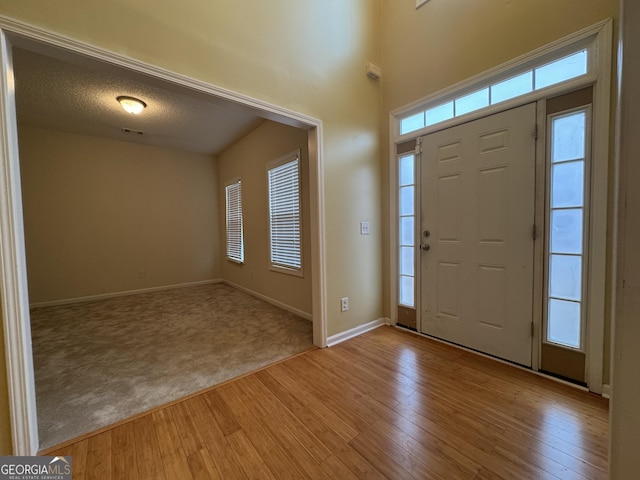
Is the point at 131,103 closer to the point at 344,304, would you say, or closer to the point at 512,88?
the point at 344,304

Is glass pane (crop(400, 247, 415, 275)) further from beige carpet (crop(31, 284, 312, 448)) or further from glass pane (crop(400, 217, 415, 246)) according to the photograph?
beige carpet (crop(31, 284, 312, 448))

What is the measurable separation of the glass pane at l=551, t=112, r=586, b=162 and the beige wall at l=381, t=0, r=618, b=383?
58 centimetres

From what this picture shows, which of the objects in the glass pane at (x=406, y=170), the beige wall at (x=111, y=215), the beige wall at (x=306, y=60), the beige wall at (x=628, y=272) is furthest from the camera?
the beige wall at (x=111, y=215)

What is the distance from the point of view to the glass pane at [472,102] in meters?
2.17

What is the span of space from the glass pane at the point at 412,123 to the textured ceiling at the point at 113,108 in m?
1.59

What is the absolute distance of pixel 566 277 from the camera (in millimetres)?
1833

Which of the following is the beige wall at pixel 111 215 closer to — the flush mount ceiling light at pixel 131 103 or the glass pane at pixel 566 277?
the flush mount ceiling light at pixel 131 103

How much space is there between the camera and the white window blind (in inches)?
192

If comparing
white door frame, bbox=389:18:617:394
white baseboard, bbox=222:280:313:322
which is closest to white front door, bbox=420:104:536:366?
white door frame, bbox=389:18:617:394

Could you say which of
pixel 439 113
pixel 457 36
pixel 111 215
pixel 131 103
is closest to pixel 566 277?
pixel 439 113

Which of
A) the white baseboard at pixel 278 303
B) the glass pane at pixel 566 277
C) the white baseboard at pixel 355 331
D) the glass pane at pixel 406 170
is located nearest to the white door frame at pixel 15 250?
the white baseboard at pixel 355 331

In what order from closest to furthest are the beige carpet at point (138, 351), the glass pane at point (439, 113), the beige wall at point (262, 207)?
the beige carpet at point (138, 351) < the glass pane at point (439, 113) < the beige wall at point (262, 207)

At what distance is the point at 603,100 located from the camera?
1606 millimetres

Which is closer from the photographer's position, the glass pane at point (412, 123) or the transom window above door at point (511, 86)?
the transom window above door at point (511, 86)
